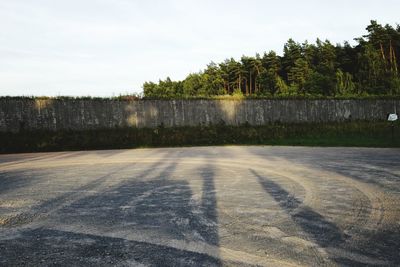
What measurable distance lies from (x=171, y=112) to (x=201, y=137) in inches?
156

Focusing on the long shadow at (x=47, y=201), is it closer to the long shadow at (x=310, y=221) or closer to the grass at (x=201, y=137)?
the long shadow at (x=310, y=221)

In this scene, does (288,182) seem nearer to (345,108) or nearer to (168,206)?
(168,206)

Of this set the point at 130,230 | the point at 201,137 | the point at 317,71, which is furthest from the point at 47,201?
the point at 317,71

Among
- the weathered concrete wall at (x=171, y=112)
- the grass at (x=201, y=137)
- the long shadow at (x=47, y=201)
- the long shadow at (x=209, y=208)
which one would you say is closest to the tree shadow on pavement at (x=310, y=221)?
the long shadow at (x=209, y=208)

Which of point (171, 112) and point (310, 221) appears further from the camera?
point (171, 112)

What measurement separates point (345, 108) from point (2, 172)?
26368 millimetres

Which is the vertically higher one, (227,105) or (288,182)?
(227,105)

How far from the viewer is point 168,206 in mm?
6145

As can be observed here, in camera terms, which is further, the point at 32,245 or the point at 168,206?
the point at 168,206

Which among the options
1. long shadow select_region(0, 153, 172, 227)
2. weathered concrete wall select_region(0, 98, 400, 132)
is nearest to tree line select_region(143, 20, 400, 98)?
weathered concrete wall select_region(0, 98, 400, 132)

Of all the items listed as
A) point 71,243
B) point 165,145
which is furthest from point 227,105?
point 71,243

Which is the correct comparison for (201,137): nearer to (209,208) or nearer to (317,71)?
(209,208)

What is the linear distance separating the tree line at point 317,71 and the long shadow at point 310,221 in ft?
63.0

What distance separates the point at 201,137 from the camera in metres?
21.9
